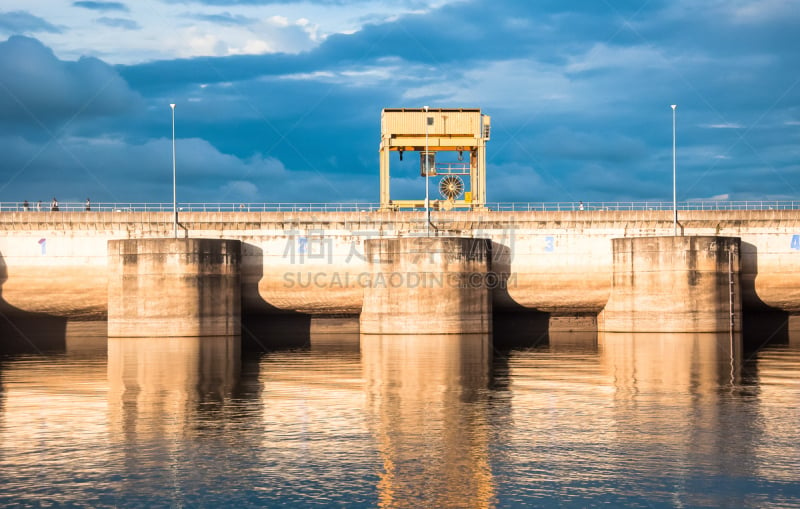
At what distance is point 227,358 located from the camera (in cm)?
4178

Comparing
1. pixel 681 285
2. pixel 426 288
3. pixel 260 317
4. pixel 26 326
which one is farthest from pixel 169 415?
pixel 26 326

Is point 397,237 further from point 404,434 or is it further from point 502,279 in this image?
point 404,434

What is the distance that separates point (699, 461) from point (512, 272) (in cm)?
3940

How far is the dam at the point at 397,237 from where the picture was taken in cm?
5606

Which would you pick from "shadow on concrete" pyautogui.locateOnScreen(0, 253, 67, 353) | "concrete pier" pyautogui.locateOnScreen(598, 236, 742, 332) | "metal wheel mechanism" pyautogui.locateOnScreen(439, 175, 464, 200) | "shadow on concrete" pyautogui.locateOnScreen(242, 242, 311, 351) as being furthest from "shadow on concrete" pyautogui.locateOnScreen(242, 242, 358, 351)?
"concrete pier" pyautogui.locateOnScreen(598, 236, 742, 332)

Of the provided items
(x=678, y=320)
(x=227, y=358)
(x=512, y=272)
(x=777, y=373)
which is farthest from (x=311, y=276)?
(x=777, y=373)

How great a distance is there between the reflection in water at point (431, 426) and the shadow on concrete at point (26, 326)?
2351 centimetres

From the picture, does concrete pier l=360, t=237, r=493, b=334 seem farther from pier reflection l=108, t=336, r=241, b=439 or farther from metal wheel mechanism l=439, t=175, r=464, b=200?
metal wheel mechanism l=439, t=175, r=464, b=200

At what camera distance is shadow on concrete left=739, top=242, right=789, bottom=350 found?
5766 centimetres

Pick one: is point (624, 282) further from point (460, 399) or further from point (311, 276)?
point (460, 399)

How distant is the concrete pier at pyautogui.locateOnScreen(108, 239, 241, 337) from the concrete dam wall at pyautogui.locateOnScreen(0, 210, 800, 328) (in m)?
4.20

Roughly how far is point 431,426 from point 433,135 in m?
45.1

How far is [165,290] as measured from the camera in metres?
51.5

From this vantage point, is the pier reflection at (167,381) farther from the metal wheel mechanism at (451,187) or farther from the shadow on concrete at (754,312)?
the shadow on concrete at (754,312)
